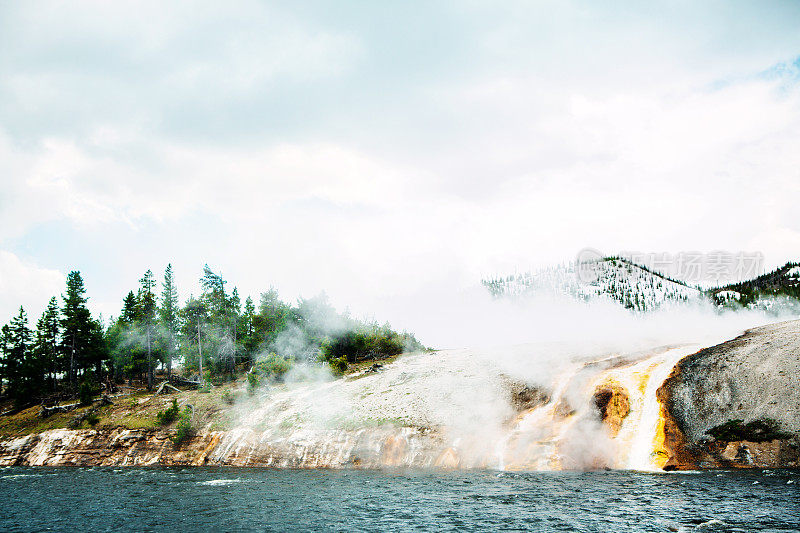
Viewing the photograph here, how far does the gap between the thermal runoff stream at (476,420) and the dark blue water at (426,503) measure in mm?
3202

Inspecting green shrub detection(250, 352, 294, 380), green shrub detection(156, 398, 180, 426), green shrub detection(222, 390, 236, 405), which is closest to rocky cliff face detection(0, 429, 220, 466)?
green shrub detection(156, 398, 180, 426)

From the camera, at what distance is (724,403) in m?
29.8

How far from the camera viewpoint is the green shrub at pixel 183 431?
46.3 metres

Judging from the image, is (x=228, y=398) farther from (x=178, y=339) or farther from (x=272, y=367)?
(x=178, y=339)

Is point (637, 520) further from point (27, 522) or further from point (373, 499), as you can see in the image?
point (27, 522)

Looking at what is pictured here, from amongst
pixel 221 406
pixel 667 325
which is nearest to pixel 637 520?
pixel 221 406

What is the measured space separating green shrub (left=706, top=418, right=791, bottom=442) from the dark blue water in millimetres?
3058

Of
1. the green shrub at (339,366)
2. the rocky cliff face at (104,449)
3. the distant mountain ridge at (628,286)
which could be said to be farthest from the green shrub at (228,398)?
the distant mountain ridge at (628,286)

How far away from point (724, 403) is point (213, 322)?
236 ft

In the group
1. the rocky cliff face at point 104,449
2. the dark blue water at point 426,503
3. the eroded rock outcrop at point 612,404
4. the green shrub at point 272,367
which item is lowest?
the rocky cliff face at point 104,449

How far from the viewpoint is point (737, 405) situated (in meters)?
29.3

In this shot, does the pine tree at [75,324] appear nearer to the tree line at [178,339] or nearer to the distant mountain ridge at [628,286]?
the tree line at [178,339]

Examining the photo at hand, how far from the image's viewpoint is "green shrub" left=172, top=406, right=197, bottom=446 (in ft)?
152

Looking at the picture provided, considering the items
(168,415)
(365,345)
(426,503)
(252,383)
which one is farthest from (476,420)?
(168,415)
